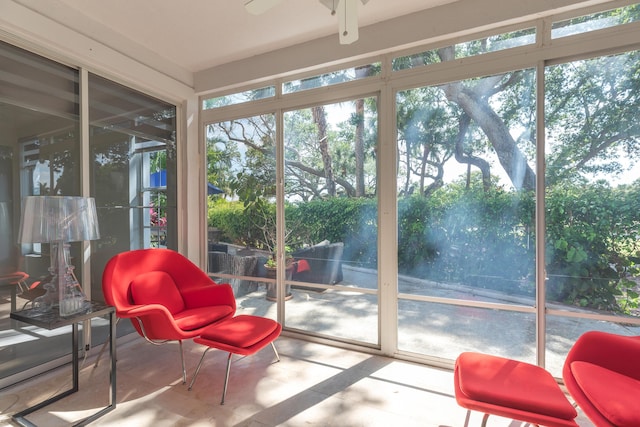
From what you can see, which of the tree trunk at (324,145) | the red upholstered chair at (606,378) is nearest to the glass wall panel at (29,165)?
the tree trunk at (324,145)

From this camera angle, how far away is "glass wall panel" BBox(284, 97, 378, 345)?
3.09 metres

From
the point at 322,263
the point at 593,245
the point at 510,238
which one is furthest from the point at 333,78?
the point at 593,245

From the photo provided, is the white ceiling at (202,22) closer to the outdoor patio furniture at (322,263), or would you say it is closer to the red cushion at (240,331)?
the outdoor patio furniture at (322,263)

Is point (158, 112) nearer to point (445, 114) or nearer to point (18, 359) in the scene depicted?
point (18, 359)

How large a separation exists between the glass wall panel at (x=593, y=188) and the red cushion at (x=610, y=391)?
0.75m

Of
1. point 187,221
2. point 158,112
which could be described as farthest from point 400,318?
point 158,112

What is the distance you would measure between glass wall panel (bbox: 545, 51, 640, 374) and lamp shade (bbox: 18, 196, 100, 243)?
3.45 meters

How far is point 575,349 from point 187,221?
12.5 feet

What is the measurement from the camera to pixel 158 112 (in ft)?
11.9

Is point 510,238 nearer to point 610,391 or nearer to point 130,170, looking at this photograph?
point 610,391

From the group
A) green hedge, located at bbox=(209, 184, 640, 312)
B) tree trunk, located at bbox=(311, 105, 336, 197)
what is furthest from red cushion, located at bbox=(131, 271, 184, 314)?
tree trunk, located at bbox=(311, 105, 336, 197)

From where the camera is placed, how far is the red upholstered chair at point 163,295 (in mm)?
2355

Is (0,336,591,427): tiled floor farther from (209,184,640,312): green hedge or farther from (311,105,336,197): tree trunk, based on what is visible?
(311,105,336,197): tree trunk

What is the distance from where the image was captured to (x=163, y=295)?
281cm
